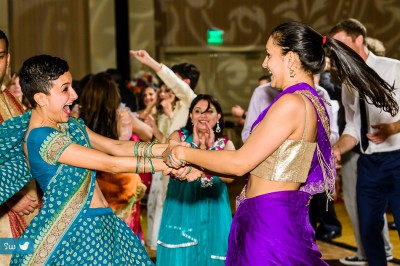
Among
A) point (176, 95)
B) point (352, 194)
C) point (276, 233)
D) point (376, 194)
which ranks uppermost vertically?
point (176, 95)

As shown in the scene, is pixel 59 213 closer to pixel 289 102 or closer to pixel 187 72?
pixel 289 102

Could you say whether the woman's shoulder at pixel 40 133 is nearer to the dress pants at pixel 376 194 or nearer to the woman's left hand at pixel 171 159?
the woman's left hand at pixel 171 159

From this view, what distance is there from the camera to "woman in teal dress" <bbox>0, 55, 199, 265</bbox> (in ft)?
9.41

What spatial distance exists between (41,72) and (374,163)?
2175 mm

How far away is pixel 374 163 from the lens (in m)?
4.40

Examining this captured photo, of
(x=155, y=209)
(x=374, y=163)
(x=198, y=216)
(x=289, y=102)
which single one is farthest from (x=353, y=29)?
(x=155, y=209)

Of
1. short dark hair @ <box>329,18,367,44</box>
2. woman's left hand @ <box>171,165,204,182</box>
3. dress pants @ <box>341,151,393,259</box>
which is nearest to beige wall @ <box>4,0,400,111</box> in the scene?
dress pants @ <box>341,151,393,259</box>

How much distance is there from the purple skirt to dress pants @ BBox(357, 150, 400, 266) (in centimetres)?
167

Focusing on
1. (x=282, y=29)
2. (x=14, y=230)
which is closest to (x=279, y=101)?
(x=282, y=29)

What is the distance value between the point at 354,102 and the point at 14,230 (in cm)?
211

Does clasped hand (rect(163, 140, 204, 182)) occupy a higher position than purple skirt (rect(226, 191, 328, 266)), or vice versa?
clasped hand (rect(163, 140, 204, 182))

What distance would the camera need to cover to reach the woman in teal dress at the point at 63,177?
2.87 m

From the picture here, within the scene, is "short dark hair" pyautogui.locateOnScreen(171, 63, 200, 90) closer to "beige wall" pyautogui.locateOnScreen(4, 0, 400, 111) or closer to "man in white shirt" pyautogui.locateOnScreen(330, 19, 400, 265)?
"man in white shirt" pyautogui.locateOnScreen(330, 19, 400, 265)

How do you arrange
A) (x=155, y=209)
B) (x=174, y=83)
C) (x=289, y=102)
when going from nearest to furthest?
1. (x=289, y=102)
2. (x=174, y=83)
3. (x=155, y=209)
